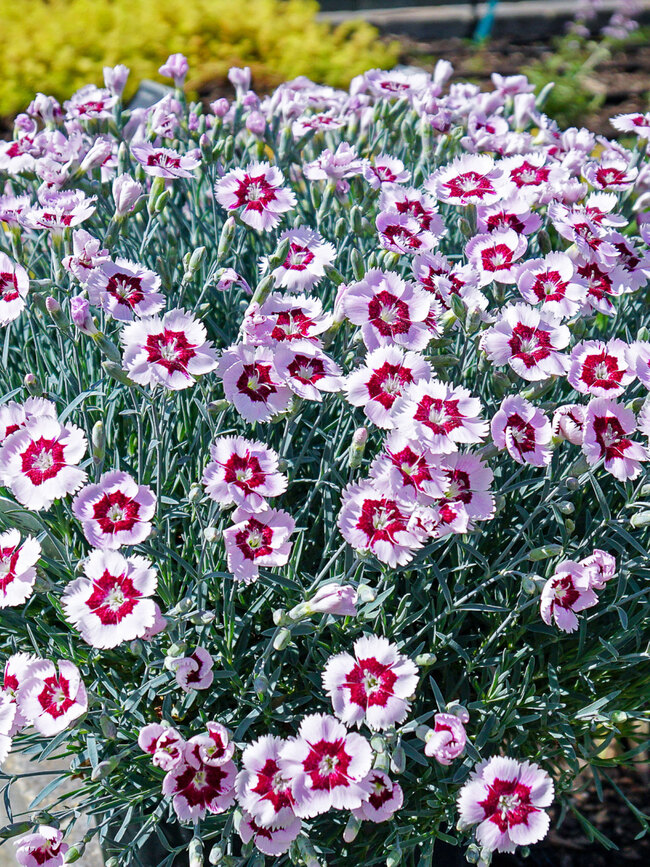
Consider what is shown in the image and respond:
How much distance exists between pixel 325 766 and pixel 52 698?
455 mm

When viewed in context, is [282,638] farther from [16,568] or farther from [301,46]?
[301,46]

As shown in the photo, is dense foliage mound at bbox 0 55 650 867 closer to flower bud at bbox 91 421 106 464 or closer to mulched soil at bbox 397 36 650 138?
flower bud at bbox 91 421 106 464

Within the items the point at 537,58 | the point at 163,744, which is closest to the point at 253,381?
the point at 163,744

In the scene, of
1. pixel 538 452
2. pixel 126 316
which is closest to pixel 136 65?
pixel 126 316

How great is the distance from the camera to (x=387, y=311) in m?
1.63

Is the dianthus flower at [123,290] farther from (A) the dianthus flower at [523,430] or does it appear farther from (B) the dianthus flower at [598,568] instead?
(B) the dianthus flower at [598,568]

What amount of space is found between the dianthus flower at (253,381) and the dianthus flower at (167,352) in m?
0.04

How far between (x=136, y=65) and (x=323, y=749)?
528 cm

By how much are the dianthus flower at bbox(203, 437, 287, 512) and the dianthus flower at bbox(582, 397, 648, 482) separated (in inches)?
20.6

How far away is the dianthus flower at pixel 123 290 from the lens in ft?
5.37

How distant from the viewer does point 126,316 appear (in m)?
1.63

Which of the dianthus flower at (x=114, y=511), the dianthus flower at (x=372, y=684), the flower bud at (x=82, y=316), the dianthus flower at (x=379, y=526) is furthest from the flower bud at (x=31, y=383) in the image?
the dianthus flower at (x=372, y=684)

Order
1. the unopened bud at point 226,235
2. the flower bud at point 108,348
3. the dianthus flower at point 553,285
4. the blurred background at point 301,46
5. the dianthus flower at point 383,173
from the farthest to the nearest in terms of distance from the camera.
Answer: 1. the blurred background at point 301,46
2. the dianthus flower at point 383,173
3. the unopened bud at point 226,235
4. the dianthus flower at point 553,285
5. the flower bud at point 108,348

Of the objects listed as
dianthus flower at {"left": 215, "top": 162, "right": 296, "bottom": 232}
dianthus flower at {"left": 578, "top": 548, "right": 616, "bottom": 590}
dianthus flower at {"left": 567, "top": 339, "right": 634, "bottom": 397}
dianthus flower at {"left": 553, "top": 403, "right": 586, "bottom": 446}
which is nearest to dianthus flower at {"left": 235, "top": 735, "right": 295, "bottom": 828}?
dianthus flower at {"left": 578, "top": 548, "right": 616, "bottom": 590}
